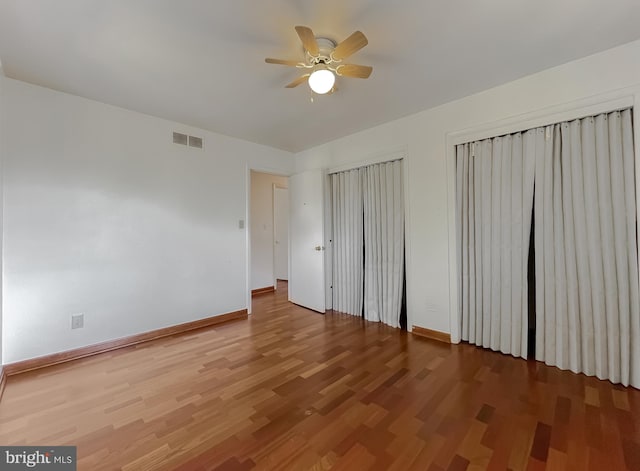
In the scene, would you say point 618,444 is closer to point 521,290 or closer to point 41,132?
point 521,290

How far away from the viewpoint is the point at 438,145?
9.62ft

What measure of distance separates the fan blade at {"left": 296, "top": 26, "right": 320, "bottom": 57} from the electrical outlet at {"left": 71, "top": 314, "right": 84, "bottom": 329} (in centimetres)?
313

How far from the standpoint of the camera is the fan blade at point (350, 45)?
161 centimetres

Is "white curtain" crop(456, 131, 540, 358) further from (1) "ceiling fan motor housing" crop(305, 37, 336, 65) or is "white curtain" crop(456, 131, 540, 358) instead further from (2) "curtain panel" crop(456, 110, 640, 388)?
(1) "ceiling fan motor housing" crop(305, 37, 336, 65)

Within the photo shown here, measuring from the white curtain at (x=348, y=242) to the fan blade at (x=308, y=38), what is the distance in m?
2.14

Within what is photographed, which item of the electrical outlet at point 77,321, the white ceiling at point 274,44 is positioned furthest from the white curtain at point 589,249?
the electrical outlet at point 77,321

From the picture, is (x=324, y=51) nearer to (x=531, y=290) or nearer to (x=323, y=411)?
(x=323, y=411)

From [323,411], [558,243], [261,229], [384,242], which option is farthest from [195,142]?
[558,243]

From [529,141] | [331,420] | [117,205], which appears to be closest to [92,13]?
[117,205]

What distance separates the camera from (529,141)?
2.39 m

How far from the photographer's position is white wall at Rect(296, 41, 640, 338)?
86.4 inches

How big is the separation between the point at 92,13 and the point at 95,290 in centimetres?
236

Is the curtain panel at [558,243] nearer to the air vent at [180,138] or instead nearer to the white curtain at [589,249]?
the white curtain at [589,249]

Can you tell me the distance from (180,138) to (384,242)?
2844mm
